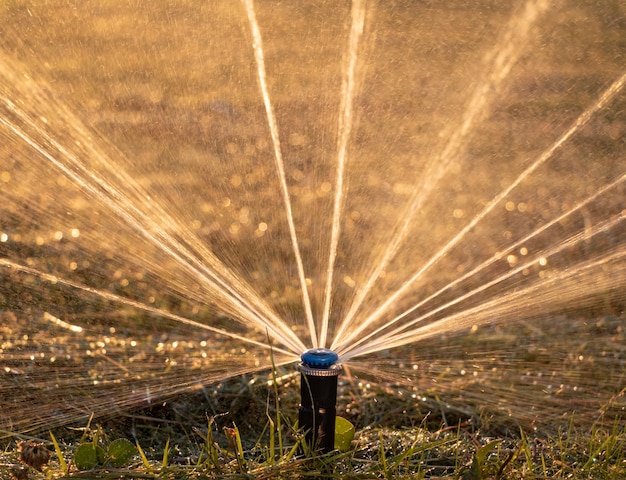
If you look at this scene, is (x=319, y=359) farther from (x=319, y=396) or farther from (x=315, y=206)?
(x=315, y=206)

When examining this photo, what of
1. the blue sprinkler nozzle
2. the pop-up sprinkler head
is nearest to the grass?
the pop-up sprinkler head

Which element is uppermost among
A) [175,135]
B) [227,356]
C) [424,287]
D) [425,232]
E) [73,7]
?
[73,7]

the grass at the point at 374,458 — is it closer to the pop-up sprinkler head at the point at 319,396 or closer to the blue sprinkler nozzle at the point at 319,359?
the pop-up sprinkler head at the point at 319,396

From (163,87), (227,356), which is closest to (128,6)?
(163,87)

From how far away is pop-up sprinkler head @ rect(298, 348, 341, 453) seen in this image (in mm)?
2203

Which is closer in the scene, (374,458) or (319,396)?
(319,396)

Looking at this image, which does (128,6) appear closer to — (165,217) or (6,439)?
(165,217)

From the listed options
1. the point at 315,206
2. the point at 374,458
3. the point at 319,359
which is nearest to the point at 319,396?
the point at 319,359

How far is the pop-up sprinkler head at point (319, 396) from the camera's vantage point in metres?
2.20

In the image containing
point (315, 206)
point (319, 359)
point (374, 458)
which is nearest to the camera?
point (319, 359)

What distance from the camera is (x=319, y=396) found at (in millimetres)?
2254

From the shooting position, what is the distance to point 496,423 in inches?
120

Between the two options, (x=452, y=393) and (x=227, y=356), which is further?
(x=227, y=356)

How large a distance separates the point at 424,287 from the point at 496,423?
143cm
